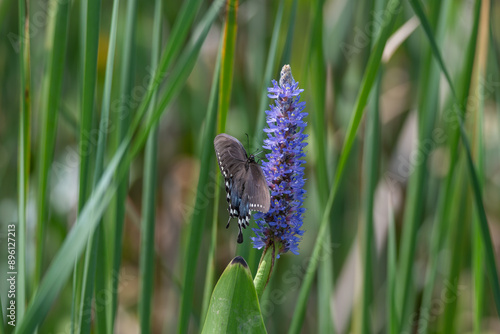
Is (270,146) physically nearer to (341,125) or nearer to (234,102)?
(341,125)

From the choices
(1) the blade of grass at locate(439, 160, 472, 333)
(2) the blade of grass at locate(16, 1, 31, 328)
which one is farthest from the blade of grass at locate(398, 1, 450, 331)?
(2) the blade of grass at locate(16, 1, 31, 328)

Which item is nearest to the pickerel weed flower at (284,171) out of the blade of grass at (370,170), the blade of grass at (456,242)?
the blade of grass at (370,170)

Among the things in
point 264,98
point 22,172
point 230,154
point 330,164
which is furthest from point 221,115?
point 330,164

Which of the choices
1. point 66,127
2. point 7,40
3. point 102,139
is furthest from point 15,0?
point 102,139

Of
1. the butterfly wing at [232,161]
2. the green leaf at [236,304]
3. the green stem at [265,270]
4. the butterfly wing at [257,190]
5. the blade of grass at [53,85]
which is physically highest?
the blade of grass at [53,85]

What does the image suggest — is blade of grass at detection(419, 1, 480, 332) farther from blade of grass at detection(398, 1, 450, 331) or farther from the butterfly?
the butterfly

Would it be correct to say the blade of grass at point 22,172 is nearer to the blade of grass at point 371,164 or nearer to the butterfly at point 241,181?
the butterfly at point 241,181

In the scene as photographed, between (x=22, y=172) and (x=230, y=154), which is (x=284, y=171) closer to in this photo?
(x=230, y=154)

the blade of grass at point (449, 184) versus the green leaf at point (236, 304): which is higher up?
the blade of grass at point (449, 184)
